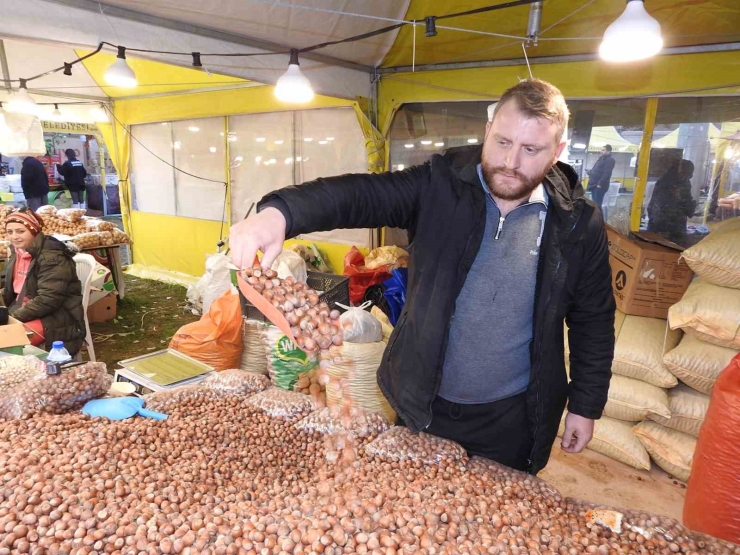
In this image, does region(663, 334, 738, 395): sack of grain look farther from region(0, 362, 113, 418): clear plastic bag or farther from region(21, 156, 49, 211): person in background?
Result: region(21, 156, 49, 211): person in background

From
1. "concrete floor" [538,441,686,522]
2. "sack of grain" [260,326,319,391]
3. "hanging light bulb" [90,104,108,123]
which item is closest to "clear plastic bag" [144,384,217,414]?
"sack of grain" [260,326,319,391]

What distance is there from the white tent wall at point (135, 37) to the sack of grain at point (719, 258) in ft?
10.5

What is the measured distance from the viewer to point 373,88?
4.91m

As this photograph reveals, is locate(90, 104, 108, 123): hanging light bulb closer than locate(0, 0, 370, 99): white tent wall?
No

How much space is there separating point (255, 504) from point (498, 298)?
909 mm

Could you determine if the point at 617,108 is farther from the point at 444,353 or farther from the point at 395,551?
the point at 395,551

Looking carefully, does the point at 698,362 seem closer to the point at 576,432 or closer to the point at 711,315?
the point at 711,315

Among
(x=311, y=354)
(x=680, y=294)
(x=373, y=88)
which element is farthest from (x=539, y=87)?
(x=373, y=88)

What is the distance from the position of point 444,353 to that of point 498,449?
0.44 metres

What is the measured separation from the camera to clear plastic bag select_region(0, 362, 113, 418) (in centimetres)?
156

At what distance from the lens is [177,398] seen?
5.83ft

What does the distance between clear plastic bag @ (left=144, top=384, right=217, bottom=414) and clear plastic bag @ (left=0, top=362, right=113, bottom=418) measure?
0.62ft

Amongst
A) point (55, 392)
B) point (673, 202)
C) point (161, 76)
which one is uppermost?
point (161, 76)

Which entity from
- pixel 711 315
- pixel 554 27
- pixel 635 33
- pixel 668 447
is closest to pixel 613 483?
pixel 668 447
